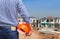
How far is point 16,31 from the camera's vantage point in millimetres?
2148

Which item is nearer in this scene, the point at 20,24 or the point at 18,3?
the point at 20,24

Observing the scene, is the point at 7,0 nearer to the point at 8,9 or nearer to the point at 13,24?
the point at 8,9

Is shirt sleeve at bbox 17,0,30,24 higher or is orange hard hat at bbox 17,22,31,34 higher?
shirt sleeve at bbox 17,0,30,24

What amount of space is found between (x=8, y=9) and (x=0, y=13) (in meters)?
0.08

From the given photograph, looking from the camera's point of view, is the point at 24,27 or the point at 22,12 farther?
the point at 22,12

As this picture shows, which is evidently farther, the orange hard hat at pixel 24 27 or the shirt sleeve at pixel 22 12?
the shirt sleeve at pixel 22 12

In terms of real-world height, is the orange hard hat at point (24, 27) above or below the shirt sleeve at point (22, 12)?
below

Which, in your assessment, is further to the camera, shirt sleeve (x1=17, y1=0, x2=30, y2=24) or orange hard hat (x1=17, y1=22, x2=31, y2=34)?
shirt sleeve (x1=17, y1=0, x2=30, y2=24)

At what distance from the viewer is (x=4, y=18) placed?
7.16ft

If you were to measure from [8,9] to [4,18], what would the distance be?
0.09 m

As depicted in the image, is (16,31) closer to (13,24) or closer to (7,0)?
(13,24)

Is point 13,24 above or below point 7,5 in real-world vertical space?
below

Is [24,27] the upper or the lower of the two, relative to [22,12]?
lower

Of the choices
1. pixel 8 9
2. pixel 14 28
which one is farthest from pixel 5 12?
pixel 14 28
